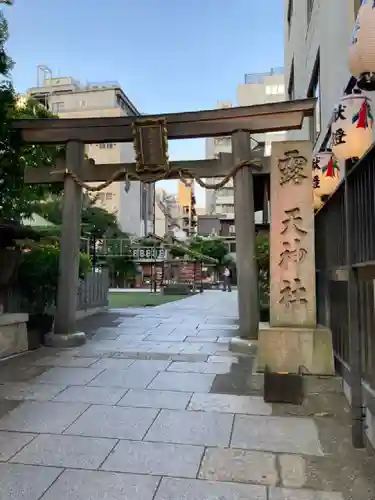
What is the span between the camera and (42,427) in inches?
171

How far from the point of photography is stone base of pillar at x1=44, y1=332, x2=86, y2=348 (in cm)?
851

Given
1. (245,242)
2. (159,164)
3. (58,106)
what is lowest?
(245,242)

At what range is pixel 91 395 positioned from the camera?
5355mm

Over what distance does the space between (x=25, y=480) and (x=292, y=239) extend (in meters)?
4.75

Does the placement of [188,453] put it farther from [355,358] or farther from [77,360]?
[77,360]

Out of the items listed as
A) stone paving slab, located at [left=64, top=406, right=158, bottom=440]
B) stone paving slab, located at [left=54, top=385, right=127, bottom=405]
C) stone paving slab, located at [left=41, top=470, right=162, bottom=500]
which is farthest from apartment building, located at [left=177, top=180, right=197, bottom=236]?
stone paving slab, located at [left=41, top=470, right=162, bottom=500]

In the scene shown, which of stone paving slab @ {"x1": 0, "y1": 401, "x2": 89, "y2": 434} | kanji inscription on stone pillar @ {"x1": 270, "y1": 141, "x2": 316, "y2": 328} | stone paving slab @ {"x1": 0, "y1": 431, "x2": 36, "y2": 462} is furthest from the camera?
kanji inscription on stone pillar @ {"x1": 270, "y1": 141, "x2": 316, "y2": 328}

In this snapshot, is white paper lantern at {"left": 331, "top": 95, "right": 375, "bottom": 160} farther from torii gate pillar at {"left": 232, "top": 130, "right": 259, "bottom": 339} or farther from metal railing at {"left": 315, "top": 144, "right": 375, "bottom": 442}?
torii gate pillar at {"left": 232, "top": 130, "right": 259, "bottom": 339}

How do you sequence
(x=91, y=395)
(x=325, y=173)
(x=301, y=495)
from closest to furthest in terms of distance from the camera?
(x=301, y=495) → (x=91, y=395) → (x=325, y=173)

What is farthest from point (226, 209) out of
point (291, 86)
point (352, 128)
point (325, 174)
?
point (352, 128)

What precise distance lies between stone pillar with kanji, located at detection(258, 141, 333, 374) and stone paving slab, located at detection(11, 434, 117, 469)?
3000 millimetres

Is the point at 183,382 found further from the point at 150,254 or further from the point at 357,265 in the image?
the point at 150,254

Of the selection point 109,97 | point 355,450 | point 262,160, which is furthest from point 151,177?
point 109,97

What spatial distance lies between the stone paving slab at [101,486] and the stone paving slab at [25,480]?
0.07 metres
